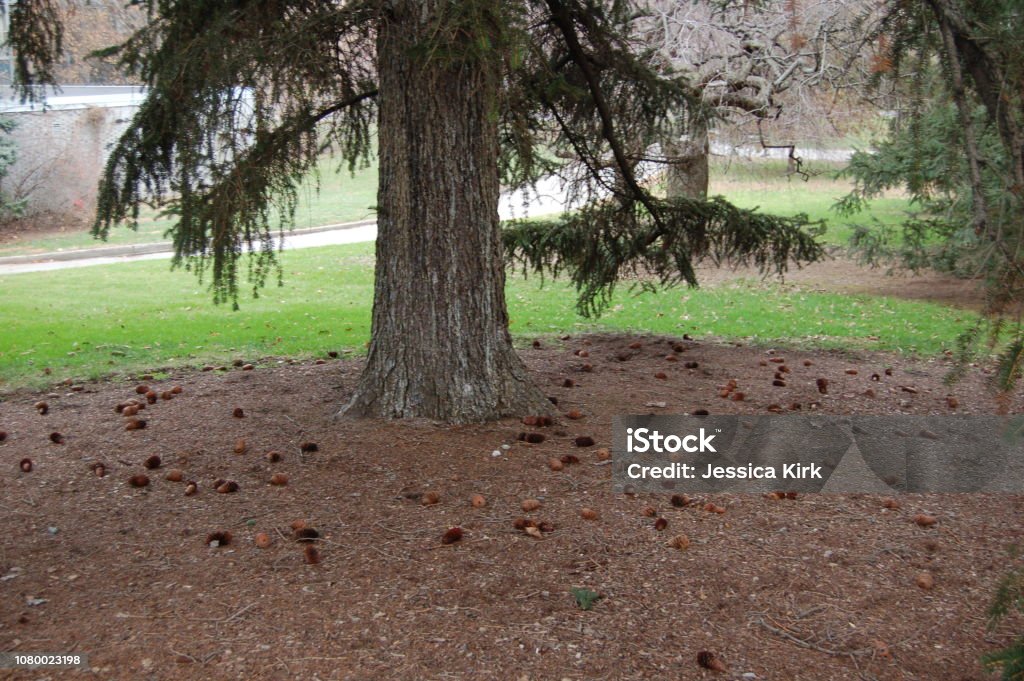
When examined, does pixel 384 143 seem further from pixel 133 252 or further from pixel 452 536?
pixel 133 252

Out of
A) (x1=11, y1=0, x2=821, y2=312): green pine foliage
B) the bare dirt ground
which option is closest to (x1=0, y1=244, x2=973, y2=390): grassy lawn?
(x1=11, y1=0, x2=821, y2=312): green pine foliage

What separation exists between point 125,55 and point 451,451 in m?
3.16

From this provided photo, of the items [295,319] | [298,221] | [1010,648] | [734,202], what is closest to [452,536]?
[1010,648]

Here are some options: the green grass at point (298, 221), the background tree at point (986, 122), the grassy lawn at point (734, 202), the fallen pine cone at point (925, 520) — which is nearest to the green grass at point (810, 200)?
the grassy lawn at point (734, 202)

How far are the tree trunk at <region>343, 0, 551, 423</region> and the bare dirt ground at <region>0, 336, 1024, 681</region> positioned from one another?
23 cm

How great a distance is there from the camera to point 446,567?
3703 mm

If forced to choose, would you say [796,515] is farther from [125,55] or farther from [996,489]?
[125,55]

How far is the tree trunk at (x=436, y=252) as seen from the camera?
4.81 meters

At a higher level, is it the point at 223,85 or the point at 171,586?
the point at 223,85

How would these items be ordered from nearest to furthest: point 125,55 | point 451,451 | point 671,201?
point 451,451 → point 125,55 → point 671,201

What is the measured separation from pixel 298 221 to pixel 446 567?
66.3 feet

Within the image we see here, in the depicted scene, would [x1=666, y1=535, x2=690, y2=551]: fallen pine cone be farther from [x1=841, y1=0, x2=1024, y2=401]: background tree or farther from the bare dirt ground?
[x1=841, y1=0, x2=1024, y2=401]: background tree

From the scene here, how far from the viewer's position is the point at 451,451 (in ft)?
15.3

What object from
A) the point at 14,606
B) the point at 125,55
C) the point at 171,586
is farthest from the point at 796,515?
the point at 125,55
